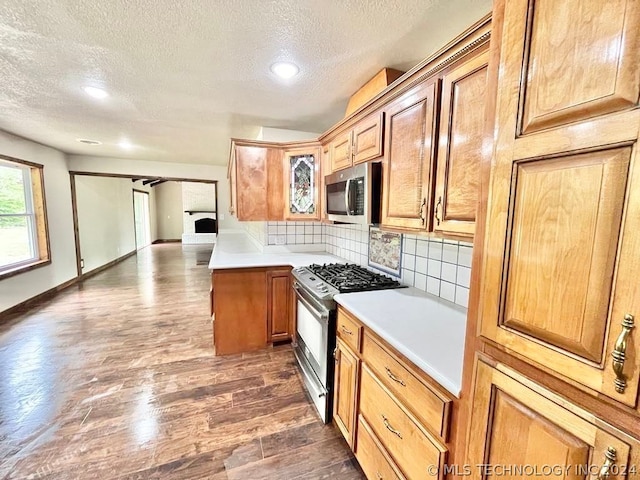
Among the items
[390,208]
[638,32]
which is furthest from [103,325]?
[638,32]

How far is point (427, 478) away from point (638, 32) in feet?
4.33

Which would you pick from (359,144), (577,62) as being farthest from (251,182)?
(577,62)

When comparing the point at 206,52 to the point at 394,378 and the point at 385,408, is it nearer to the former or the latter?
the point at 394,378

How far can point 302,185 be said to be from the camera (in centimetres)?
278

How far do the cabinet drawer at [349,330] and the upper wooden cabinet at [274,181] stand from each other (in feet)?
4.27

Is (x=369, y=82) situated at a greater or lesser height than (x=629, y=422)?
greater

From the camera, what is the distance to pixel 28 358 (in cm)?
254

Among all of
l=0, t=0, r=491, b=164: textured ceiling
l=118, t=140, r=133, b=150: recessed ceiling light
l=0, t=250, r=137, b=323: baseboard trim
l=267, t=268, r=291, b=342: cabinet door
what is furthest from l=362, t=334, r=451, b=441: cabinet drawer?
l=0, t=250, r=137, b=323: baseboard trim

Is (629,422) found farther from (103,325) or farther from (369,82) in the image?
(103,325)

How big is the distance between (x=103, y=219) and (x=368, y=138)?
6887 mm

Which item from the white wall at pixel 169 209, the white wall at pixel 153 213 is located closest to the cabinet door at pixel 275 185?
the white wall at pixel 153 213

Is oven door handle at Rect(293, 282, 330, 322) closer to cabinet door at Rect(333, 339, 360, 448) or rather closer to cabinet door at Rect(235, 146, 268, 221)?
cabinet door at Rect(333, 339, 360, 448)

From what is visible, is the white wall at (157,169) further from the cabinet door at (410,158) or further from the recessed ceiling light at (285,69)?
the cabinet door at (410,158)

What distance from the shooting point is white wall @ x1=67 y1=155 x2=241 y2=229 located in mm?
4973
